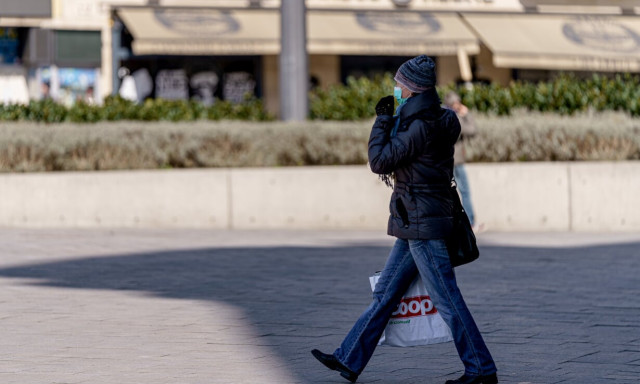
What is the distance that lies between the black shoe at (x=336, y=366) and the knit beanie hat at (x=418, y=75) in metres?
1.32

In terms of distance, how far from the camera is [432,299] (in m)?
6.32

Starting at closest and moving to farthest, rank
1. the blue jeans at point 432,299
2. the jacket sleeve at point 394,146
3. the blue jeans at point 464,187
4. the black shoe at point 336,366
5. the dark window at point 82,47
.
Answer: the jacket sleeve at point 394,146, the blue jeans at point 432,299, the black shoe at point 336,366, the blue jeans at point 464,187, the dark window at point 82,47

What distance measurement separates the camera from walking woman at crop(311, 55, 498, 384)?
6.20 meters

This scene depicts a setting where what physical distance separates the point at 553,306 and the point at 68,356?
3472 millimetres

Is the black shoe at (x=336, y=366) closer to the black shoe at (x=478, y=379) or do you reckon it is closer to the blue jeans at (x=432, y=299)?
the blue jeans at (x=432, y=299)

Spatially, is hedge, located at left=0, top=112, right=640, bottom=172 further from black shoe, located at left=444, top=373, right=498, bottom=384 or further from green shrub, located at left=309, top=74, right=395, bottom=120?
black shoe, located at left=444, top=373, right=498, bottom=384

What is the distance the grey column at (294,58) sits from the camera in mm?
17078

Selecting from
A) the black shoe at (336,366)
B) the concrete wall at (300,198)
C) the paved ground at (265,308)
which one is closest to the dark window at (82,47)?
the concrete wall at (300,198)

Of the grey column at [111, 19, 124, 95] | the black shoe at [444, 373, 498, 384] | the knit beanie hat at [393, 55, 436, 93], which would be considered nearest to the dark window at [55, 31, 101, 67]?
the grey column at [111, 19, 124, 95]

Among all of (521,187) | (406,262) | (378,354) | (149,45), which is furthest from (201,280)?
(149,45)

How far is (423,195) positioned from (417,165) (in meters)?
0.14

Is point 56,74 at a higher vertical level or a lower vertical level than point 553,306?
higher

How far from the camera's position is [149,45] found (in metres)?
26.5

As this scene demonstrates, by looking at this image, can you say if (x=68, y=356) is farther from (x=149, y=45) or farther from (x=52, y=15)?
(x=52, y=15)
